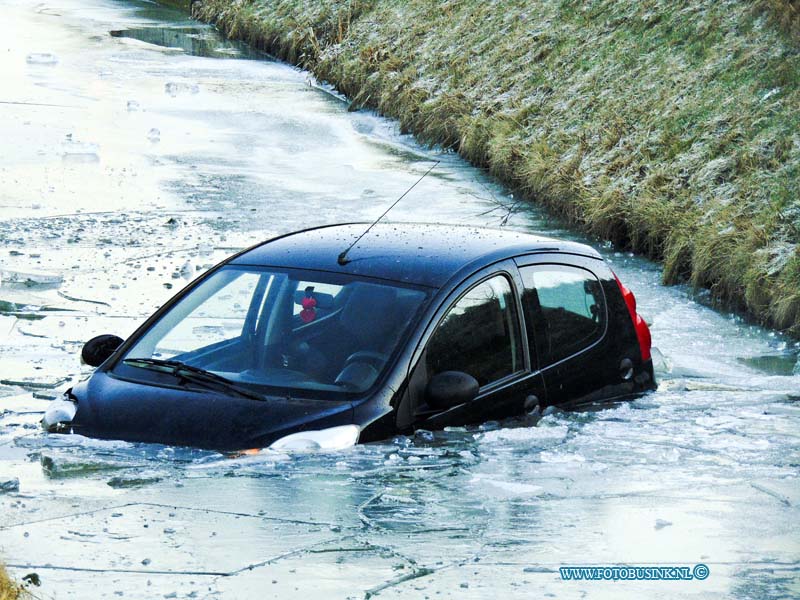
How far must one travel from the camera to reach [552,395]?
7.47m

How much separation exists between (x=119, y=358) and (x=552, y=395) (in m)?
2.17

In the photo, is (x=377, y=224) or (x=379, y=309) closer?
(x=379, y=309)

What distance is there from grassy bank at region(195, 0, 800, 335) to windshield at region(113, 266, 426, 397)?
6.19 m

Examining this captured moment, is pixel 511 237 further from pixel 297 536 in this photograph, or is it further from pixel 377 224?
pixel 297 536

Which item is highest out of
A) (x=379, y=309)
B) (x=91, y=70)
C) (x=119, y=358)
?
(x=379, y=309)

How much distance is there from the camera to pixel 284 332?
282 inches

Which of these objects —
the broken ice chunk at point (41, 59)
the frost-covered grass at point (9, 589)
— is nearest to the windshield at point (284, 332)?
the frost-covered grass at point (9, 589)

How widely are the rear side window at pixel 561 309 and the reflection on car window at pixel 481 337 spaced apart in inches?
5.1

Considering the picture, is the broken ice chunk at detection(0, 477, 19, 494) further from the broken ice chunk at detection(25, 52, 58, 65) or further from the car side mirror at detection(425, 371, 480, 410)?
the broken ice chunk at detection(25, 52, 58, 65)

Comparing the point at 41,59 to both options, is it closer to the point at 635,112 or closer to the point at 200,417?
the point at 635,112

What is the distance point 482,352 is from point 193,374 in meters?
1.40

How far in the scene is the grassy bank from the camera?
1399 cm

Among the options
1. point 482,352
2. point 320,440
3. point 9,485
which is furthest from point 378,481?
point 9,485

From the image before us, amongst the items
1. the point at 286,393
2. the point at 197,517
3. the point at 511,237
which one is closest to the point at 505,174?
the point at 511,237
